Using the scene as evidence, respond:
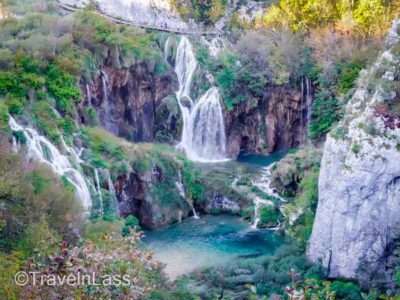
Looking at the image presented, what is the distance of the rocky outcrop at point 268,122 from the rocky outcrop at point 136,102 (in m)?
3.92

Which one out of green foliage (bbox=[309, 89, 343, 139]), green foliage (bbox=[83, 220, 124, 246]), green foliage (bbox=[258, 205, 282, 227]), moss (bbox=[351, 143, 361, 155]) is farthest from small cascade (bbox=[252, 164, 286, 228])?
green foliage (bbox=[83, 220, 124, 246])

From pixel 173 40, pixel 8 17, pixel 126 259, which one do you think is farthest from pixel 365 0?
pixel 126 259

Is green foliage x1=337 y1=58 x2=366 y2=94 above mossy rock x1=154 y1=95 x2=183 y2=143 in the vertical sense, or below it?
above

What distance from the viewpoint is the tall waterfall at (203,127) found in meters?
33.5

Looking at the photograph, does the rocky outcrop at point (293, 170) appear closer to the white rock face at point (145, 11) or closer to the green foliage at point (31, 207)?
the green foliage at point (31, 207)

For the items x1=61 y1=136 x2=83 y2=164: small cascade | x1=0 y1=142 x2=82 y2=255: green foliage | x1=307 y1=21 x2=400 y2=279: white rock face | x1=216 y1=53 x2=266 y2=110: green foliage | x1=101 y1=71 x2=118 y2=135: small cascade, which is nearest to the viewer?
x1=0 y1=142 x2=82 y2=255: green foliage

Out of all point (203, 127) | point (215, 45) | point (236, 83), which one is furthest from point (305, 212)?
point (215, 45)

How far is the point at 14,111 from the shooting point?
21.3 metres

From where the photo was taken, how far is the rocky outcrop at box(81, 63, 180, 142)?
29702 mm

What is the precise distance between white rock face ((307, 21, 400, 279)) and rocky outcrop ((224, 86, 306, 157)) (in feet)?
49.2

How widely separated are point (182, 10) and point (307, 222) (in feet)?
86.9

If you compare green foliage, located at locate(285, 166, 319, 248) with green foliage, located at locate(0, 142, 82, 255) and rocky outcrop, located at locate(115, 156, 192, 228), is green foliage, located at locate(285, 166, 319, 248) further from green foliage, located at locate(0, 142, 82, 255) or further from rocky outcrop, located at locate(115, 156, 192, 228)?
green foliage, located at locate(0, 142, 82, 255)

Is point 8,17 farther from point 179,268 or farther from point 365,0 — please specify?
point 365,0

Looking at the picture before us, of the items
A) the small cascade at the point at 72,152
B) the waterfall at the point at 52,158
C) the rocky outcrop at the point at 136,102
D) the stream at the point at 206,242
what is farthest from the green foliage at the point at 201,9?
the waterfall at the point at 52,158
